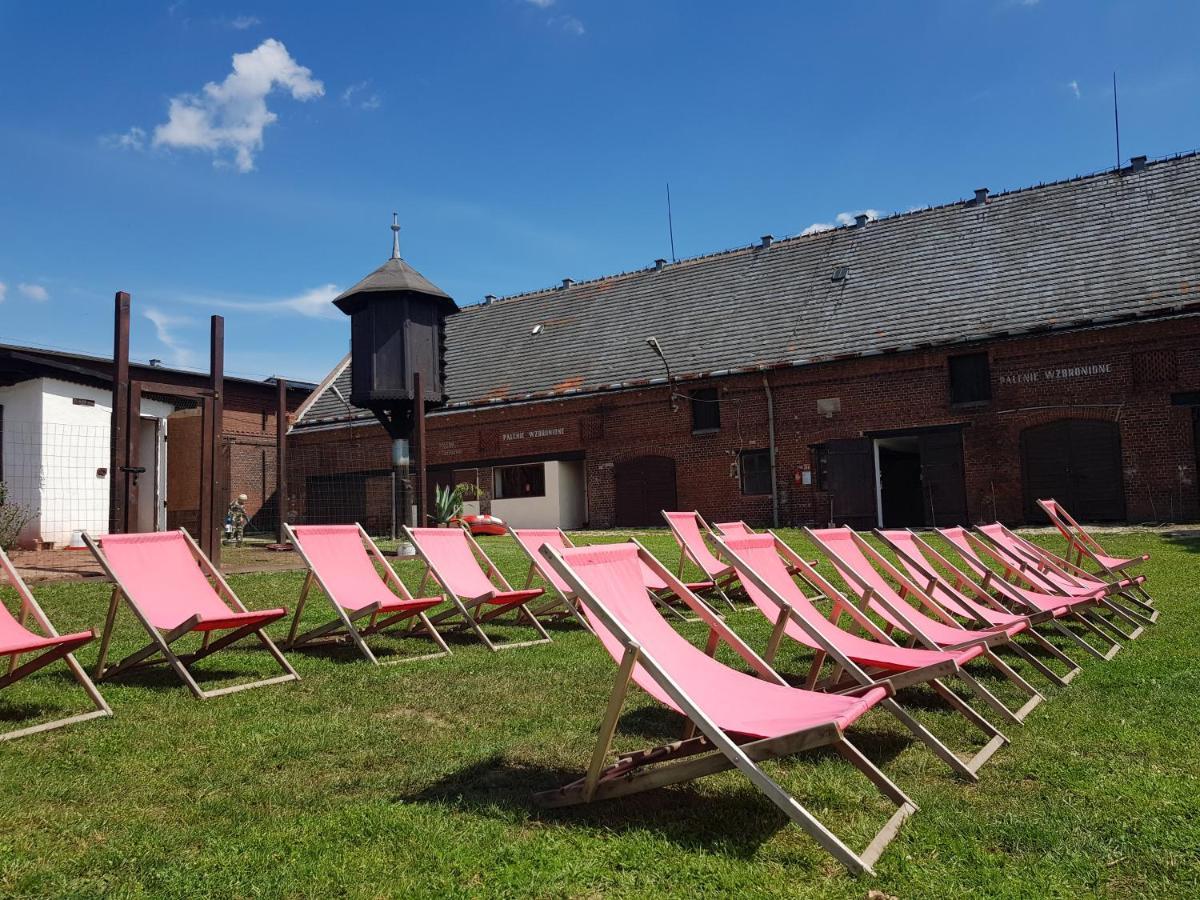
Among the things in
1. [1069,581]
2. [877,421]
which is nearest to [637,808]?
[1069,581]

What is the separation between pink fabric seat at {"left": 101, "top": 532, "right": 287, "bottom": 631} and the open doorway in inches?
663

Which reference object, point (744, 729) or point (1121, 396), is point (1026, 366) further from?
point (744, 729)

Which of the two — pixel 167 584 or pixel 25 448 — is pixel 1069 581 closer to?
pixel 167 584

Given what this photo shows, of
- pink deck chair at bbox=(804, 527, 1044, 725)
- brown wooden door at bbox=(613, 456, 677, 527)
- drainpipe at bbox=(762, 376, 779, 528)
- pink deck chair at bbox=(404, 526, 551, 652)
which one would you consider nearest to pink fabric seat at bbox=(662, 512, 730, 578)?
pink deck chair at bbox=(404, 526, 551, 652)

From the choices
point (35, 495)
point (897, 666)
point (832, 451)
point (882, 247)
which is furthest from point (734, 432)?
point (897, 666)

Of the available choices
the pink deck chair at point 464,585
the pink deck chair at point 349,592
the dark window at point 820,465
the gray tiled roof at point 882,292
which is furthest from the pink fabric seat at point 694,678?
the dark window at point 820,465

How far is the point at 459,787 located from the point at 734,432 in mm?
18648

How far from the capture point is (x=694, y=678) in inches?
134

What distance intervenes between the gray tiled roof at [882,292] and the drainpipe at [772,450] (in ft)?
2.48

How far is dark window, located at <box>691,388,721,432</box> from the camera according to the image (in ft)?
71.9

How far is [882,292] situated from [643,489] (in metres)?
7.21

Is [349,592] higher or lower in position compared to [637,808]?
higher

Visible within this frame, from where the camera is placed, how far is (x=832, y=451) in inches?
795

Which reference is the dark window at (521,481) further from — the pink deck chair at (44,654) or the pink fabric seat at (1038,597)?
the pink deck chair at (44,654)
